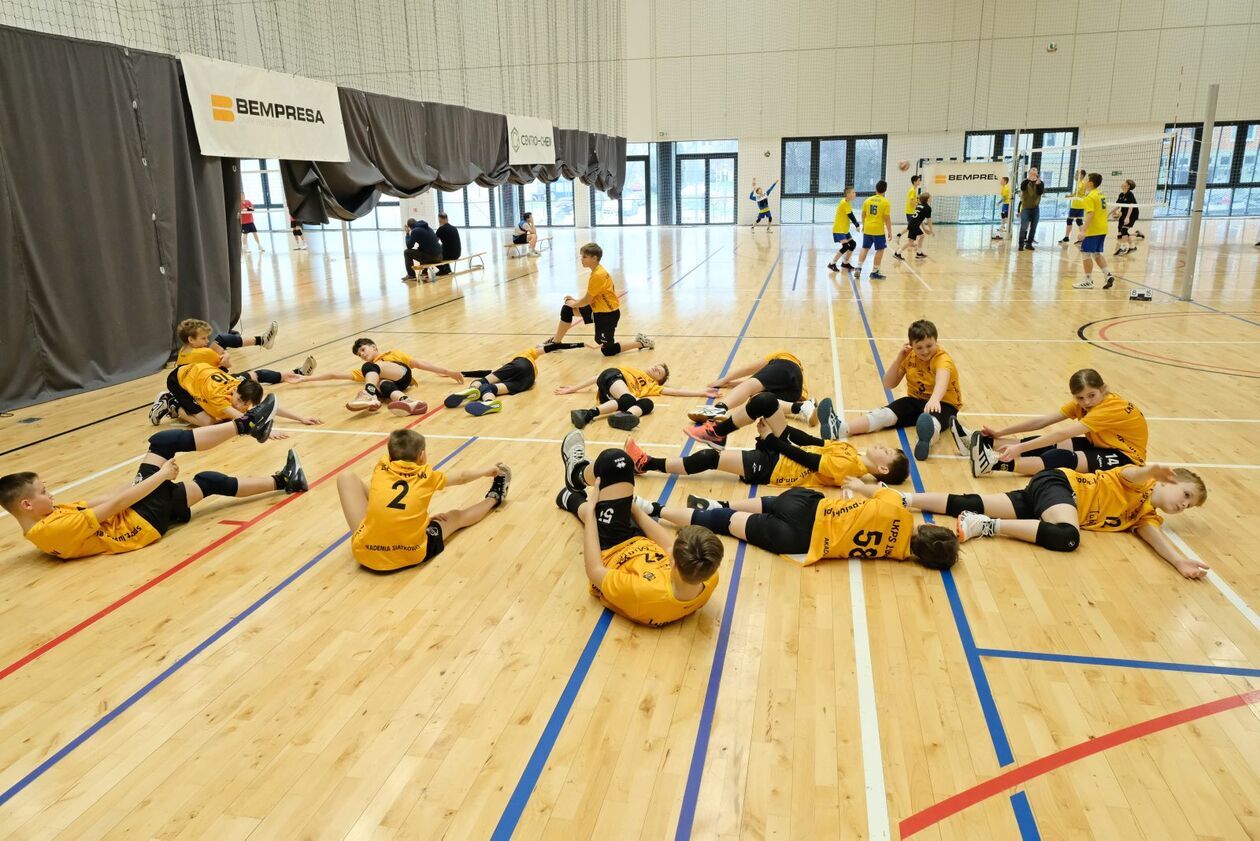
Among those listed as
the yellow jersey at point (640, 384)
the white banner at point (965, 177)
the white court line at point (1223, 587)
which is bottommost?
the white court line at point (1223, 587)

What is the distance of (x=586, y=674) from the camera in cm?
347

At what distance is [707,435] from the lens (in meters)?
6.14

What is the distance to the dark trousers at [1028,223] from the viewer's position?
19984 mm

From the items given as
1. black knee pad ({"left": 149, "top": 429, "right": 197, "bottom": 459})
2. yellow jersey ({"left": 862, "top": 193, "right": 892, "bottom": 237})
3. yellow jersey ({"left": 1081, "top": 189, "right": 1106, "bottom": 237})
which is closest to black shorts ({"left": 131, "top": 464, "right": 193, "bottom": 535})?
black knee pad ({"left": 149, "top": 429, "right": 197, "bottom": 459})

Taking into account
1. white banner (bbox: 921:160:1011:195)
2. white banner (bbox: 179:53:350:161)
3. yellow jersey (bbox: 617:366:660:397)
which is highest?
white banner (bbox: 179:53:350:161)

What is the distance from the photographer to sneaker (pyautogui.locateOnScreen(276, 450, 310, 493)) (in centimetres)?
550

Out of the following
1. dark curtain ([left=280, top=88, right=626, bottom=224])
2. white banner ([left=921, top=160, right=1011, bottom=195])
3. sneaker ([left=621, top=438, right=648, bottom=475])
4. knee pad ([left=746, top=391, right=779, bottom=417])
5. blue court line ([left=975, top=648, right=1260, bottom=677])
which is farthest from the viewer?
white banner ([left=921, top=160, right=1011, bottom=195])

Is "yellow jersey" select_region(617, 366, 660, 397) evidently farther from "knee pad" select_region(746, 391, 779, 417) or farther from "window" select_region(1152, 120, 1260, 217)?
"window" select_region(1152, 120, 1260, 217)

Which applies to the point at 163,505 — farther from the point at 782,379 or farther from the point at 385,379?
the point at 782,379

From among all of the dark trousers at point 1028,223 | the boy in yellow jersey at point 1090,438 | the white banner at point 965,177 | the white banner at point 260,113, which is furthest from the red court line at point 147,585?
the white banner at point 965,177

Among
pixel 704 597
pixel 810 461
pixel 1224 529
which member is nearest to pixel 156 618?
pixel 704 597

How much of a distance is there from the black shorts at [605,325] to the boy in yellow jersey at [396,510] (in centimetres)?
513

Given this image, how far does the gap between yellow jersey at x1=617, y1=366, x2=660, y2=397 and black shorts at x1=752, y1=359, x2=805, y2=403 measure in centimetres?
119

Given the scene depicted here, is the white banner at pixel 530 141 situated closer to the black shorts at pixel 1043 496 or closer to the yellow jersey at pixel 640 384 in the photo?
the yellow jersey at pixel 640 384
